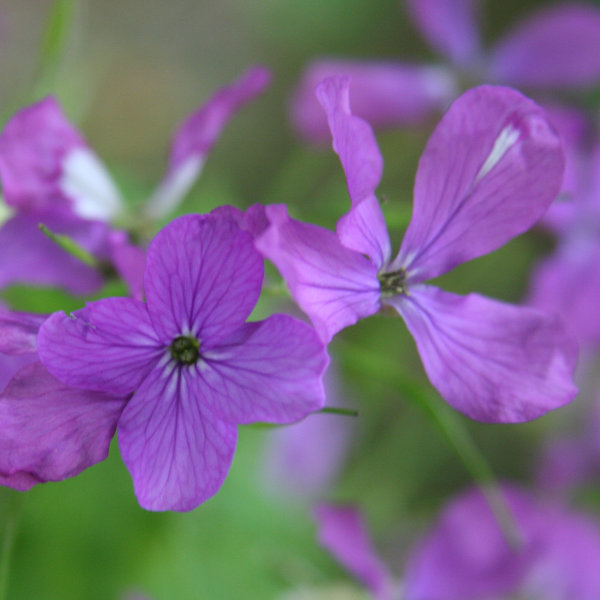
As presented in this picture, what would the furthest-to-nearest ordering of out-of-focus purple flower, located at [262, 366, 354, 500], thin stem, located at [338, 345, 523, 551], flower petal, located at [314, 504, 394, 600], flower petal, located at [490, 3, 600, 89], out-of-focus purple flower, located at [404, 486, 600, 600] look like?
out-of-focus purple flower, located at [262, 366, 354, 500]
flower petal, located at [490, 3, 600, 89]
out-of-focus purple flower, located at [404, 486, 600, 600]
flower petal, located at [314, 504, 394, 600]
thin stem, located at [338, 345, 523, 551]

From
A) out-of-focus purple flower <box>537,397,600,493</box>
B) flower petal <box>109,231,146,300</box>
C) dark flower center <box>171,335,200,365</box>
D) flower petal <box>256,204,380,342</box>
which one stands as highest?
flower petal <box>256,204,380,342</box>

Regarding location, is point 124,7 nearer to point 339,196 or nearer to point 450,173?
point 339,196

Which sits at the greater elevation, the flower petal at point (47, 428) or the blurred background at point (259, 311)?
the flower petal at point (47, 428)

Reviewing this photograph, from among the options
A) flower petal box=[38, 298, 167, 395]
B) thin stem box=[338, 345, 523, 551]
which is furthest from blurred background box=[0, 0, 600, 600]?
flower petal box=[38, 298, 167, 395]

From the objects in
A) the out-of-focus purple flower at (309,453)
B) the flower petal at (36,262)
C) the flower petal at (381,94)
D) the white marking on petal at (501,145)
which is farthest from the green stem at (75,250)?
the out-of-focus purple flower at (309,453)

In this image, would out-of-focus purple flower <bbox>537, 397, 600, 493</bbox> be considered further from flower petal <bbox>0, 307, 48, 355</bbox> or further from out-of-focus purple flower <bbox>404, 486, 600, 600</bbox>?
flower petal <bbox>0, 307, 48, 355</bbox>

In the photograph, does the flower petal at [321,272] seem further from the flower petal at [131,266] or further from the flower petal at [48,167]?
the flower petal at [48,167]

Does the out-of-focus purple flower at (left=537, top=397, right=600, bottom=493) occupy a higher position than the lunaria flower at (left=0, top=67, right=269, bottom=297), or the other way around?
the lunaria flower at (left=0, top=67, right=269, bottom=297)
